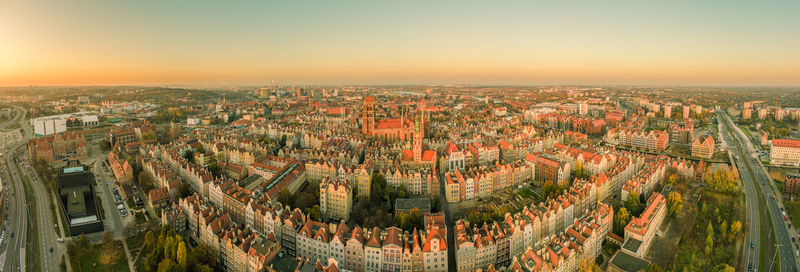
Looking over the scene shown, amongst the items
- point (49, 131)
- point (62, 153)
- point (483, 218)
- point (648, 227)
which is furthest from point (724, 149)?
point (49, 131)

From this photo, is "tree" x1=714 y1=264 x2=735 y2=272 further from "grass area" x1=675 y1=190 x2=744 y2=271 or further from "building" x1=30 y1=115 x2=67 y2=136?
"building" x1=30 y1=115 x2=67 y2=136

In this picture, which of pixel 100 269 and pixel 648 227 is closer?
pixel 100 269

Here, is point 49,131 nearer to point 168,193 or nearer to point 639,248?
point 168,193

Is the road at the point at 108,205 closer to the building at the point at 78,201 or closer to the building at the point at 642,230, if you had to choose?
the building at the point at 78,201

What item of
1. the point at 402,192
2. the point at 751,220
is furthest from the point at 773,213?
the point at 402,192

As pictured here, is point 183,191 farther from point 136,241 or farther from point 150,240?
point 150,240

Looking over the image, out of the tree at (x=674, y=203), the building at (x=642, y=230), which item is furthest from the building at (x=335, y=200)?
the tree at (x=674, y=203)

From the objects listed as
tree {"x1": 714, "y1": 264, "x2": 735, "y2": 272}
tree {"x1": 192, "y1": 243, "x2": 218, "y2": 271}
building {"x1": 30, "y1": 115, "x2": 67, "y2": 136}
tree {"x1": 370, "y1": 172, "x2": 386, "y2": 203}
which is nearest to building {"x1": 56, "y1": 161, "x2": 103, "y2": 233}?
tree {"x1": 192, "y1": 243, "x2": 218, "y2": 271}
